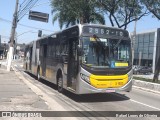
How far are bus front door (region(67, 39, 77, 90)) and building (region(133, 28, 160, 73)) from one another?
57.4 metres

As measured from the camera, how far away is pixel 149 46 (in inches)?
Answer: 3083

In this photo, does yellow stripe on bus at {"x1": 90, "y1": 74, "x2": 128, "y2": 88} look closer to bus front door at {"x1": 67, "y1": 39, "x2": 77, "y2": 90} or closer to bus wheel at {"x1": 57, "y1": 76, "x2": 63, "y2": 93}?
bus front door at {"x1": 67, "y1": 39, "x2": 77, "y2": 90}

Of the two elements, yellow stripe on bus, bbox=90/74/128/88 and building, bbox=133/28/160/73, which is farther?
building, bbox=133/28/160/73

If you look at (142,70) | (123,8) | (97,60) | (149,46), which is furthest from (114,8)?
(149,46)

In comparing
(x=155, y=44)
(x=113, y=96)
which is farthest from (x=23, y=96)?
(x=155, y=44)

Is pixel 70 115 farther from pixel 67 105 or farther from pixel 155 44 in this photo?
pixel 155 44

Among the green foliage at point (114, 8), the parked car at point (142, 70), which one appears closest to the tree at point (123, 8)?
the green foliage at point (114, 8)

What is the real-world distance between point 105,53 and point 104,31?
3.13 ft

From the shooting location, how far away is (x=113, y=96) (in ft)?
56.1

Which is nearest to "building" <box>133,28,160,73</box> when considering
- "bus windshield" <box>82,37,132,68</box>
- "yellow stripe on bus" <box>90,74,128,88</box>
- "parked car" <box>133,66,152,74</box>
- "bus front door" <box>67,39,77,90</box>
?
"parked car" <box>133,66,152,74</box>

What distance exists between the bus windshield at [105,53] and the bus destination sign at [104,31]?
10.0 inches

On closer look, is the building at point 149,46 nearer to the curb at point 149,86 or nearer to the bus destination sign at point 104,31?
the curb at point 149,86

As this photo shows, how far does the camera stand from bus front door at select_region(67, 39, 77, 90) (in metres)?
15.5

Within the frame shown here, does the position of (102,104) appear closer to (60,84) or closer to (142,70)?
(60,84)
